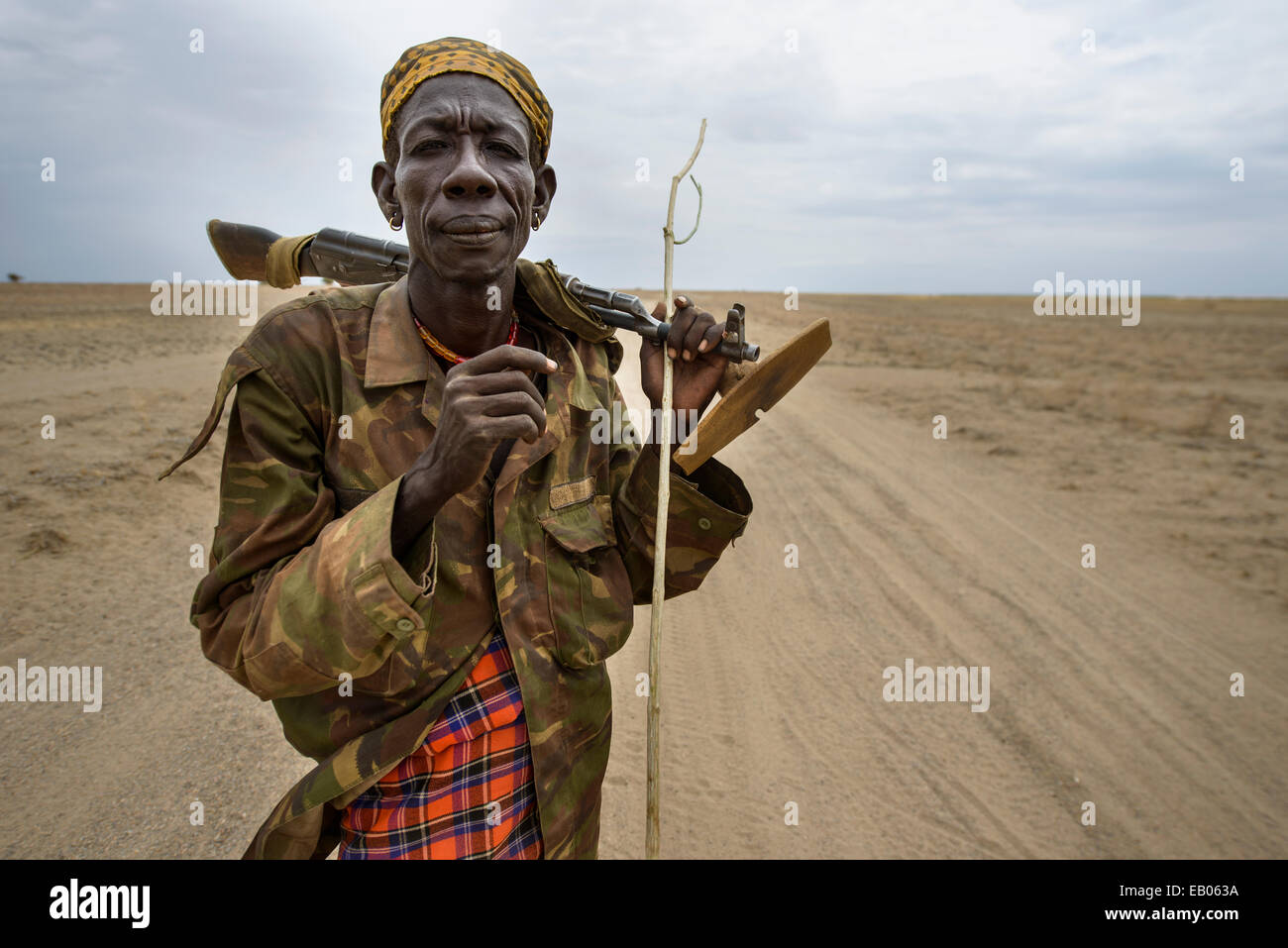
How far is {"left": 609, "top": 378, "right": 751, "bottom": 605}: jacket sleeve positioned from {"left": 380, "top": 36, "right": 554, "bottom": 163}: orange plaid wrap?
69 cm

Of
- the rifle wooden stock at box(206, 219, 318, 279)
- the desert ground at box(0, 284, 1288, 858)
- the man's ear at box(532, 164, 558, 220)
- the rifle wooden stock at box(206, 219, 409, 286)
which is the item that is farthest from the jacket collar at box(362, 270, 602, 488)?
the desert ground at box(0, 284, 1288, 858)

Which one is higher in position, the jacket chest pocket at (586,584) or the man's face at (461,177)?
the man's face at (461,177)

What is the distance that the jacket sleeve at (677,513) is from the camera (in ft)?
6.09

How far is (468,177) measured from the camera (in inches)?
61.6

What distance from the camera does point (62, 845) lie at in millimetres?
2990

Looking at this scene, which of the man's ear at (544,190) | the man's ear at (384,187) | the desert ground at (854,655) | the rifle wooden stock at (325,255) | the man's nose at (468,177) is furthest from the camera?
the desert ground at (854,655)

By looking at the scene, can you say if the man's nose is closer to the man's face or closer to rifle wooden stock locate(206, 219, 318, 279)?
the man's face

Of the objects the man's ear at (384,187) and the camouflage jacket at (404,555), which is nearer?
the camouflage jacket at (404,555)

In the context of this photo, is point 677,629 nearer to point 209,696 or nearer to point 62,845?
point 209,696

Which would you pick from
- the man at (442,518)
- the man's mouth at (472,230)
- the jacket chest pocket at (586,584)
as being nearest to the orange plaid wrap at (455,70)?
the man at (442,518)

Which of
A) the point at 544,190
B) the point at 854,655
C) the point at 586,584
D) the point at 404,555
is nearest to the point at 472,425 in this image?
the point at 404,555

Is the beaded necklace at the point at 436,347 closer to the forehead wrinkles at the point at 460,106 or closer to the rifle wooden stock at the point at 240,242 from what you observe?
the forehead wrinkles at the point at 460,106

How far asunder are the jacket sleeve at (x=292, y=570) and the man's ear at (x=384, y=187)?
0.56 meters

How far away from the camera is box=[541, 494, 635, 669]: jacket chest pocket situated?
173 centimetres
